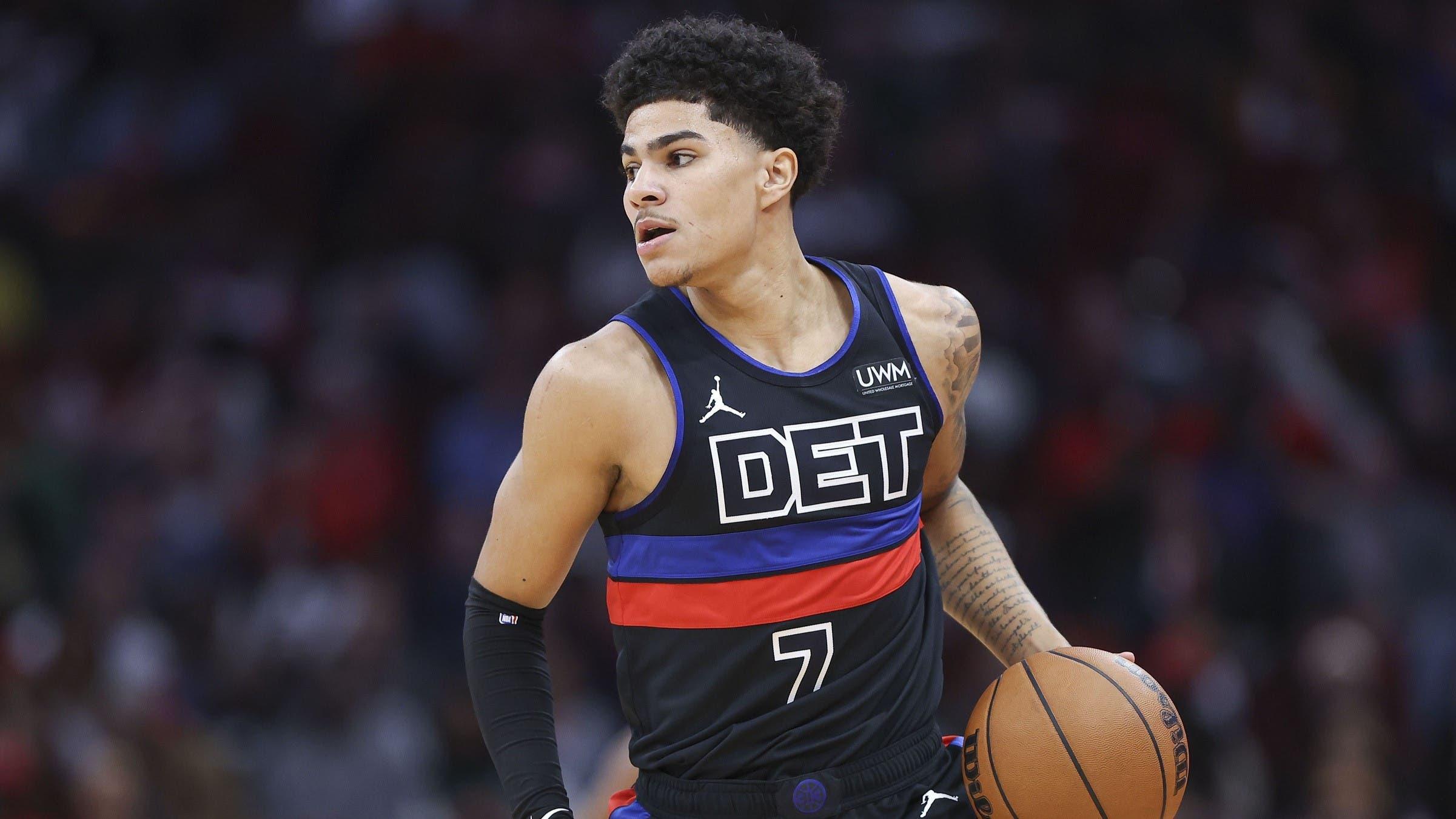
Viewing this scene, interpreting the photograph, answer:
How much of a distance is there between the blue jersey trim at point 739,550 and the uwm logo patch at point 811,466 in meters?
0.04

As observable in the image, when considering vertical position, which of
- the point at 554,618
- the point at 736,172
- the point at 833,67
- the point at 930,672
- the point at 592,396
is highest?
the point at 833,67

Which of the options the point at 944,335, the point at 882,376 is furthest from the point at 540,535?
the point at 944,335

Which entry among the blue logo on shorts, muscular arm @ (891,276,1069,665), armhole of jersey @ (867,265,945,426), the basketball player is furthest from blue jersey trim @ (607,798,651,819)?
armhole of jersey @ (867,265,945,426)

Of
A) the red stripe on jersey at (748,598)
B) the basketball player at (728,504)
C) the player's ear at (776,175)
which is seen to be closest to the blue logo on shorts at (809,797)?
the basketball player at (728,504)

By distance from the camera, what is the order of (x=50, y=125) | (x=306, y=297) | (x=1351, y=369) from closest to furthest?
(x=1351, y=369), (x=306, y=297), (x=50, y=125)

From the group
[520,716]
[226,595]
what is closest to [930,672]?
[520,716]

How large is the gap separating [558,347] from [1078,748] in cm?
568

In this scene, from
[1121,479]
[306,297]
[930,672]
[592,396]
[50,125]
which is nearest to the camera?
[592,396]

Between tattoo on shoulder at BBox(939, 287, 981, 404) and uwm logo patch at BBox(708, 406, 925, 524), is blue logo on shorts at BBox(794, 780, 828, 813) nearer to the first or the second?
uwm logo patch at BBox(708, 406, 925, 524)

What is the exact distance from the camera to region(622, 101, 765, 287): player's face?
306cm

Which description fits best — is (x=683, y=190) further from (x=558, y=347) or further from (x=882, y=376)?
(x=558, y=347)

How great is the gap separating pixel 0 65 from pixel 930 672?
325 inches

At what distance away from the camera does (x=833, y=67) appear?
9203 millimetres

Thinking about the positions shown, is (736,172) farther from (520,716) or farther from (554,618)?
(554,618)
